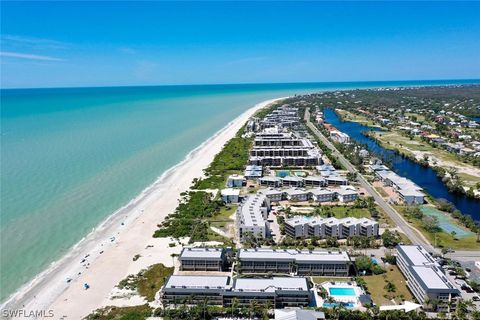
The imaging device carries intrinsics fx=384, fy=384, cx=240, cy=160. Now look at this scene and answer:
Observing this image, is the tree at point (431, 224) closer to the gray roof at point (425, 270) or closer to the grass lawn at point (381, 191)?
the gray roof at point (425, 270)

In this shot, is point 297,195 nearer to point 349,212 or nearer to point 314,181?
point 314,181

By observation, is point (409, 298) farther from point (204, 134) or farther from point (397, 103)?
point (397, 103)

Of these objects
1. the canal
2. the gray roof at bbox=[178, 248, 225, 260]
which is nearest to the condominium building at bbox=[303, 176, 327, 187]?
the canal

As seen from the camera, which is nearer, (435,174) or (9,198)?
(9,198)

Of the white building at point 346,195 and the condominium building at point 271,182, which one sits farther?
the condominium building at point 271,182

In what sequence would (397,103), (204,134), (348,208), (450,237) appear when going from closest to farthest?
(450,237) → (348,208) → (204,134) → (397,103)

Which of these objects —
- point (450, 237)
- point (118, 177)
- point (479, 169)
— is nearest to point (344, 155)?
point (479, 169)

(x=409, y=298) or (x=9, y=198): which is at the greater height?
(x=9, y=198)

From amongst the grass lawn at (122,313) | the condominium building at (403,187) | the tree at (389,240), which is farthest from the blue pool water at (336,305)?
the condominium building at (403,187)
